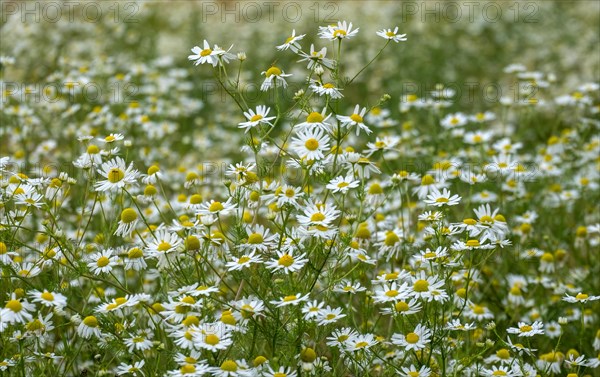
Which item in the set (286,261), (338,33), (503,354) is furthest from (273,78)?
(503,354)

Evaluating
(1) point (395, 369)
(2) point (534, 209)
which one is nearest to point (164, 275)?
(1) point (395, 369)

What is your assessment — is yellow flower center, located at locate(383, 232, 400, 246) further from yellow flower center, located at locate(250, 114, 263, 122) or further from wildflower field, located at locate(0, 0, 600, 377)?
yellow flower center, located at locate(250, 114, 263, 122)

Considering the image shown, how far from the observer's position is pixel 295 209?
3496 millimetres

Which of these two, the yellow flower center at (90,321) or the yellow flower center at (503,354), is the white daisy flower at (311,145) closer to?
the yellow flower center at (90,321)

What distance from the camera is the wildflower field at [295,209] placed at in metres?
2.88

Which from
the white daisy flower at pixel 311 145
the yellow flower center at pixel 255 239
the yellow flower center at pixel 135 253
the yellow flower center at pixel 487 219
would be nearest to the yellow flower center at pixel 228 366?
the yellow flower center at pixel 255 239

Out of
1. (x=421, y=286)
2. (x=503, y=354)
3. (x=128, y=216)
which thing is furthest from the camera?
(x=503, y=354)

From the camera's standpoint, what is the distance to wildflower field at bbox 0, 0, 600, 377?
288cm

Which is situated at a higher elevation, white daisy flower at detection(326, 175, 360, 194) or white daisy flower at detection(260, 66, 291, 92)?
white daisy flower at detection(260, 66, 291, 92)

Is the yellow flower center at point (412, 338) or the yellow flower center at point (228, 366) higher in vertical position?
the yellow flower center at point (228, 366)

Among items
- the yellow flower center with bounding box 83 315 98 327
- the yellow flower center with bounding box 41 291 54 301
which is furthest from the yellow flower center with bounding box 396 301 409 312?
the yellow flower center with bounding box 41 291 54 301

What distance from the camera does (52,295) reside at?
276 centimetres

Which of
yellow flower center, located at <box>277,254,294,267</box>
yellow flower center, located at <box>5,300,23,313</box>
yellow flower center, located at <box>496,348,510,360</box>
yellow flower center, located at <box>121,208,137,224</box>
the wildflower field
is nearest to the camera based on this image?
yellow flower center, located at <box>5,300,23,313</box>

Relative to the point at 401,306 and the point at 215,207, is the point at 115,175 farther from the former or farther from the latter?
the point at 401,306
